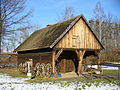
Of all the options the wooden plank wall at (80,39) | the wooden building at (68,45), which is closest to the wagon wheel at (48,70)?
the wooden building at (68,45)

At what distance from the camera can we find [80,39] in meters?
19.6

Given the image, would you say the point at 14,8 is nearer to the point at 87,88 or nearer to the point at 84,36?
the point at 84,36

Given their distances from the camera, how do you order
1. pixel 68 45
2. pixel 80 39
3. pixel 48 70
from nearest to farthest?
pixel 48 70 < pixel 68 45 < pixel 80 39

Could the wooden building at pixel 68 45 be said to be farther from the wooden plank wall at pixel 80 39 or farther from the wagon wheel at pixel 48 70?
the wagon wheel at pixel 48 70

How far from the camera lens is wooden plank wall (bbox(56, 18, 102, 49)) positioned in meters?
18.5

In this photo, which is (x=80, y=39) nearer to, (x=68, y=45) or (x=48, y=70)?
(x=68, y=45)

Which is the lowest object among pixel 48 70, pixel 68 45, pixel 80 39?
pixel 48 70

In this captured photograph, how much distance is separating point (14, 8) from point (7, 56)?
9.01 meters

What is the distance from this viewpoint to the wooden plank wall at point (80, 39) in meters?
18.5

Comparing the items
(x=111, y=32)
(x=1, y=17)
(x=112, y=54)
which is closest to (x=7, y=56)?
A: (x=1, y=17)

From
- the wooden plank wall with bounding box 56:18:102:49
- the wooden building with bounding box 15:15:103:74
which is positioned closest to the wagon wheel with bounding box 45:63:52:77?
the wooden building with bounding box 15:15:103:74

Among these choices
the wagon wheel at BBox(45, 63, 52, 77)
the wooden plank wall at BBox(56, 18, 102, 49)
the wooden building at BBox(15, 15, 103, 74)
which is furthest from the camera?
the wooden plank wall at BBox(56, 18, 102, 49)

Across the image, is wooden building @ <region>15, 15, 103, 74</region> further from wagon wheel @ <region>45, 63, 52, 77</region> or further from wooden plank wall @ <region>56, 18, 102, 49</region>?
wagon wheel @ <region>45, 63, 52, 77</region>

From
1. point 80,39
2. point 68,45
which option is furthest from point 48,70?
point 80,39
